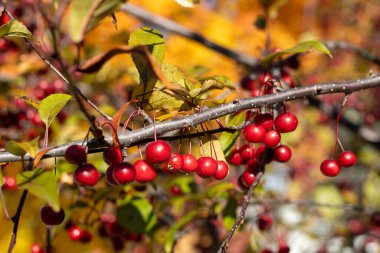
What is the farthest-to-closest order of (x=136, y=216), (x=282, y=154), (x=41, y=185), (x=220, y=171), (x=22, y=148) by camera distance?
(x=136, y=216) → (x=282, y=154) → (x=220, y=171) → (x=22, y=148) → (x=41, y=185)

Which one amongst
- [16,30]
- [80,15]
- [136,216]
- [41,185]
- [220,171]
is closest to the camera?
[80,15]

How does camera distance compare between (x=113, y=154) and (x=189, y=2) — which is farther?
(x=189, y=2)

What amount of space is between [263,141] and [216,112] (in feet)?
0.66

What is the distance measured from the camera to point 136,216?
1.94 m

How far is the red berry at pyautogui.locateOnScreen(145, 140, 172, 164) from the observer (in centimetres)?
121

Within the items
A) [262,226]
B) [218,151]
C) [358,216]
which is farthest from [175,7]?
[218,151]

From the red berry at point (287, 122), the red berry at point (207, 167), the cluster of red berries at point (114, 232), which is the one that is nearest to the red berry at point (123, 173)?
the red berry at point (207, 167)

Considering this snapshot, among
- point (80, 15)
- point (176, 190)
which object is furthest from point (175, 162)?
point (176, 190)

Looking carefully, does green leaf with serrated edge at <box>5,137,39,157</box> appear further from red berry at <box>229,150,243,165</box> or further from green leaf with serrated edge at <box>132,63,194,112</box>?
red berry at <box>229,150,243,165</box>

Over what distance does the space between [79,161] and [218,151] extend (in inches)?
19.0

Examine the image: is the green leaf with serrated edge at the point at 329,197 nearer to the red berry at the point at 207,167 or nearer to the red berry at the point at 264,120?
the red berry at the point at 264,120

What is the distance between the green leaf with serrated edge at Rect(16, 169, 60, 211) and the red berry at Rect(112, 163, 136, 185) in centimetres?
14

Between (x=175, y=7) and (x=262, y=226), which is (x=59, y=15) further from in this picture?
(x=175, y=7)

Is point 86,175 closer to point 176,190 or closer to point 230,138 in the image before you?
point 230,138
